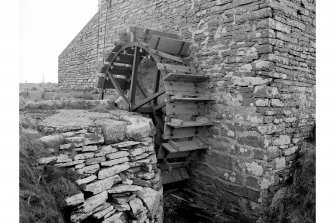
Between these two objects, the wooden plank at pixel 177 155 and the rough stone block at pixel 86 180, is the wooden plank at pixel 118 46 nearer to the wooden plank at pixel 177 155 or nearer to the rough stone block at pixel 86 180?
the wooden plank at pixel 177 155

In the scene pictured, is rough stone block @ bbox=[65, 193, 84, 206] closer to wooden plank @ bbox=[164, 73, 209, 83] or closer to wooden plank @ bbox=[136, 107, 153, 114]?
wooden plank @ bbox=[164, 73, 209, 83]

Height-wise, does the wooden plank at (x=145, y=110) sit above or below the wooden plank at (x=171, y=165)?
above

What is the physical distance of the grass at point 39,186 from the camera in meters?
2.00

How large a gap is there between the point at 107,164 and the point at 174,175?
196cm

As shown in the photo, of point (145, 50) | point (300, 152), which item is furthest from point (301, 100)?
point (145, 50)

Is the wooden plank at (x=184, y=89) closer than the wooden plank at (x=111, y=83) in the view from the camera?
Yes

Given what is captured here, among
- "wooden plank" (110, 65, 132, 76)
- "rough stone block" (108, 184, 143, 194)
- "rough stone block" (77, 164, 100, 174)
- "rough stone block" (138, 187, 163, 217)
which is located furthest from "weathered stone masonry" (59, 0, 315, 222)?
"rough stone block" (77, 164, 100, 174)

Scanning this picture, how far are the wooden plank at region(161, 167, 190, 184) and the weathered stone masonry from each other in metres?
0.19

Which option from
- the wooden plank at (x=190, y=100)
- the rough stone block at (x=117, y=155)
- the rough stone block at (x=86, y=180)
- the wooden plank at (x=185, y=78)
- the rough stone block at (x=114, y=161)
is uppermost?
the wooden plank at (x=185, y=78)

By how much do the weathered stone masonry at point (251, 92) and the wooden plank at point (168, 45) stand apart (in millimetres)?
238

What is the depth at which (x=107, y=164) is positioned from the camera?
2.94m

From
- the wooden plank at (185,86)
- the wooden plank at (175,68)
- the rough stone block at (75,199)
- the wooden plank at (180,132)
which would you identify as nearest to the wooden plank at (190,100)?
the wooden plank at (185,86)

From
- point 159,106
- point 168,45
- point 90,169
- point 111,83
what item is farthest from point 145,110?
point 90,169

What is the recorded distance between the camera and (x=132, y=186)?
3020mm
